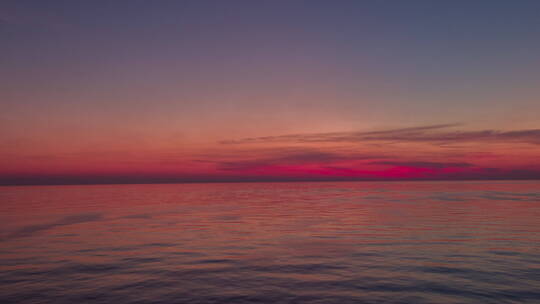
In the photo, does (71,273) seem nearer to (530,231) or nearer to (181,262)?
(181,262)

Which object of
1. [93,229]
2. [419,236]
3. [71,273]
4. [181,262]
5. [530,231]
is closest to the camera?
[71,273]

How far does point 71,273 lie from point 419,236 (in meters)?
22.5

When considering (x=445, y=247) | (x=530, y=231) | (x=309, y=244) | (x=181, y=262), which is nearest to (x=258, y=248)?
(x=309, y=244)

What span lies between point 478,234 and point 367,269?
1470 centimetres

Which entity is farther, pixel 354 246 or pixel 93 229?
pixel 93 229

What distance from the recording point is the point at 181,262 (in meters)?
20.0

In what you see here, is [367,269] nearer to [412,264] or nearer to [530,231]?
[412,264]

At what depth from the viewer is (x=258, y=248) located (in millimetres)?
23750

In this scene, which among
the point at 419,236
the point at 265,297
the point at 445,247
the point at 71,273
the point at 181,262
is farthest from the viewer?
the point at 419,236

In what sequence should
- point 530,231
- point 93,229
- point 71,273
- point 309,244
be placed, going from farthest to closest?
point 93,229 → point 530,231 → point 309,244 → point 71,273

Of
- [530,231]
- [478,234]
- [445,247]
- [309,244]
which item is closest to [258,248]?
[309,244]

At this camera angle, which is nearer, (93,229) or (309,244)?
(309,244)

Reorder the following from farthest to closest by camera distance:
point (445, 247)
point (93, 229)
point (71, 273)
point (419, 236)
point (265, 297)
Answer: point (93, 229), point (419, 236), point (445, 247), point (71, 273), point (265, 297)

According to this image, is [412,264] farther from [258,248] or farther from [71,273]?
[71,273]
